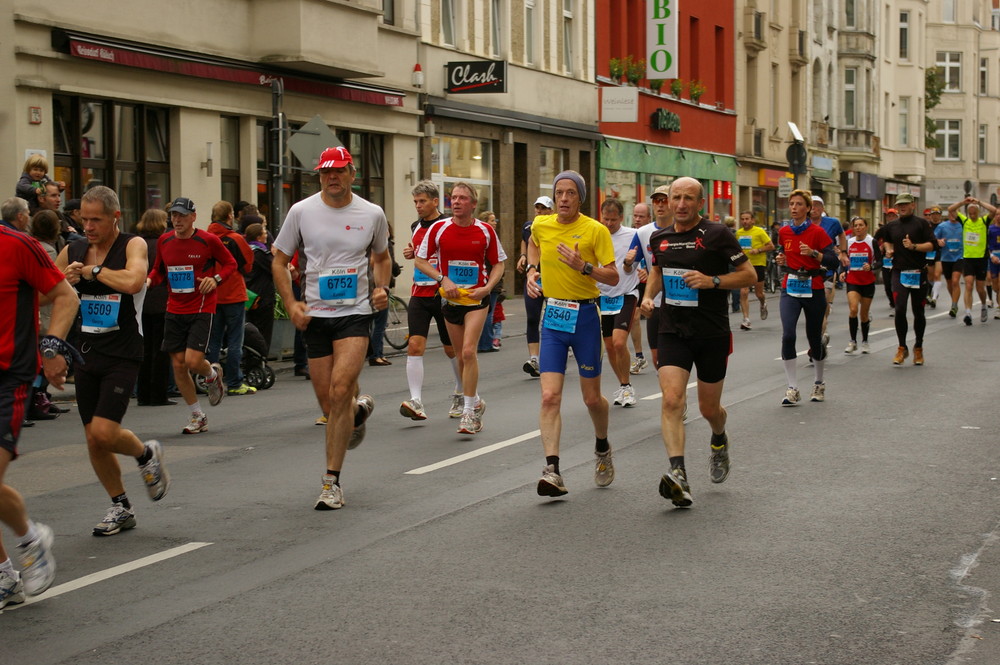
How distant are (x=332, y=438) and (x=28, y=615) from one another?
2584 mm

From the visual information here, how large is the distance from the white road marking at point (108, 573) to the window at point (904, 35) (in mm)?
68092

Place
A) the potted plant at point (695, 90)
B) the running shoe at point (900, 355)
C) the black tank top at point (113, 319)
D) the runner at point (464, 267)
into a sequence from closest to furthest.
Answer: the black tank top at point (113, 319), the runner at point (464, 267), the running shoe at point (900, 355), the potted plant at point (695, 90)

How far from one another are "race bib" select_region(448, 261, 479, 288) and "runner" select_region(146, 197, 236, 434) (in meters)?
2.08

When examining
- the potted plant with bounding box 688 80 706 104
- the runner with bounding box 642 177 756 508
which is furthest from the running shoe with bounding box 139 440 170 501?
the potted plant with bounding box 688 80 706 104

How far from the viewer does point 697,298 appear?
8703mm

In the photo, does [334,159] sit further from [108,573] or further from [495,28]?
[495,28]

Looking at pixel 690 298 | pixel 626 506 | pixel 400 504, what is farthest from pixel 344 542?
pixel 690 298

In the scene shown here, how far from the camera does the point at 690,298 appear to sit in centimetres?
870

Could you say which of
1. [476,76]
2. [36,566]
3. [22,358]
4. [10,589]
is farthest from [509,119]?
[10,589]

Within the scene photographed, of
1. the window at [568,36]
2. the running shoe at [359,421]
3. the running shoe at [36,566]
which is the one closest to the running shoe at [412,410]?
the running shoe at [359,421]

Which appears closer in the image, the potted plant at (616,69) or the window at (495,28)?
the window at (495,28)

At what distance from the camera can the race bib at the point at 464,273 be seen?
12.0 metres

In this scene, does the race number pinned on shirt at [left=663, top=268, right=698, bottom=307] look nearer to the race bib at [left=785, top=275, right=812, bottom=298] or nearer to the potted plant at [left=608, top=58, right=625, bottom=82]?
the race bib at [left=785, top=275, right=812, bottom=298]

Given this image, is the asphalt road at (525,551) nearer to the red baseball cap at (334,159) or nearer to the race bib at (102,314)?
the race bib at (102,314)
